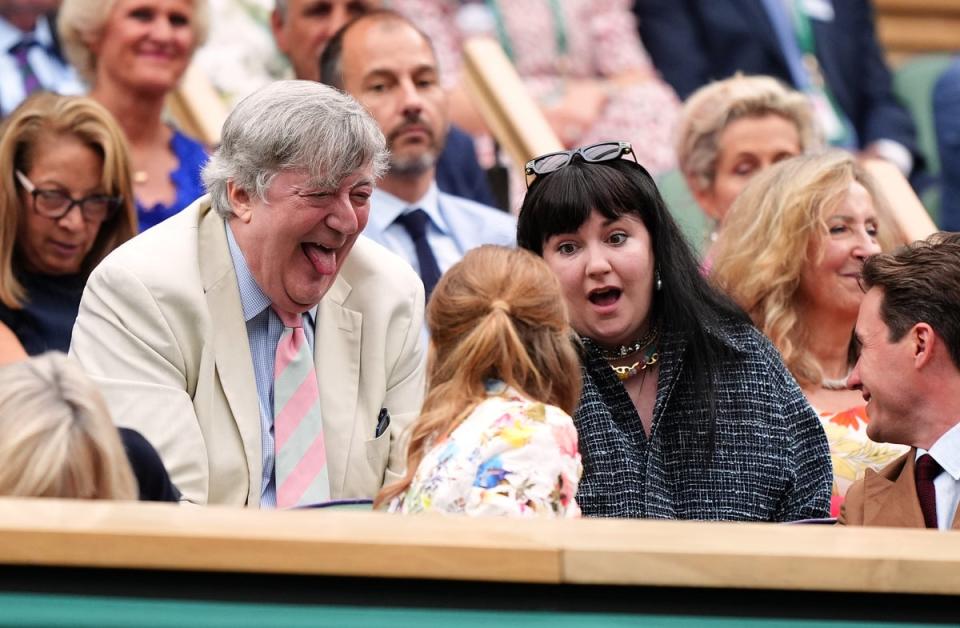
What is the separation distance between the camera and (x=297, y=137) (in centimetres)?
299

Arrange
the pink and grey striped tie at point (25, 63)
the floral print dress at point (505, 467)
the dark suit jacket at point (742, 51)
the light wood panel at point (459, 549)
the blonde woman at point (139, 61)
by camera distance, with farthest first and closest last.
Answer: the dark suit jacket at point (742, 51), the pink and grey striped tie at point (25, 63), the blonde woman at point (139, 61), the floral print dress at point (505, 467), the light wood panel at point (459, 549)

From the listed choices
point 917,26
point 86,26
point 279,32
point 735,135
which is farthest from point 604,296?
point 917,26

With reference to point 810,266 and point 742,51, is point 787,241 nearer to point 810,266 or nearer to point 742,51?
point 810,266

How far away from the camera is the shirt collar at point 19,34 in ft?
17.0

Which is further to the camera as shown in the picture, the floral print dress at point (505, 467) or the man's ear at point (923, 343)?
the man's ear at point (923, 343)

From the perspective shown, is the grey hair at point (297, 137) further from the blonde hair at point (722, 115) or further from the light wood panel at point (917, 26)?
the light wood panel at point (917, 26)

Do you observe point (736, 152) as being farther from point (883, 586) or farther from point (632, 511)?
point (883, 586)

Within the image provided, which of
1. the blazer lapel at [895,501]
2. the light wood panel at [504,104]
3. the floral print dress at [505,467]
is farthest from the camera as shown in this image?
the light wood panel at [504,104]

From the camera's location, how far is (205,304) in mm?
3039

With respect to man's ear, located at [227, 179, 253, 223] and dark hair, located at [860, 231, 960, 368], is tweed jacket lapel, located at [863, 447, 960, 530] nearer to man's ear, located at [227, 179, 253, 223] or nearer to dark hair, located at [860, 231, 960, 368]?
dark hair, located at [860, 231, 960, 368]

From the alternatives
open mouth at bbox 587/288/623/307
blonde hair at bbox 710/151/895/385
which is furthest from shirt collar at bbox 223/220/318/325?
blonde hair at bbox 710/151/895/385

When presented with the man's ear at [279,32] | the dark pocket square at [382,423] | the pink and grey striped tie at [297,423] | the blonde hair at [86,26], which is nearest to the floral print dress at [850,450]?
the dark pocket square at [382,423]

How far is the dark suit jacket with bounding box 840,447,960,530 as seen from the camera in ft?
9.22

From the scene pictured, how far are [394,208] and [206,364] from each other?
1.49m
